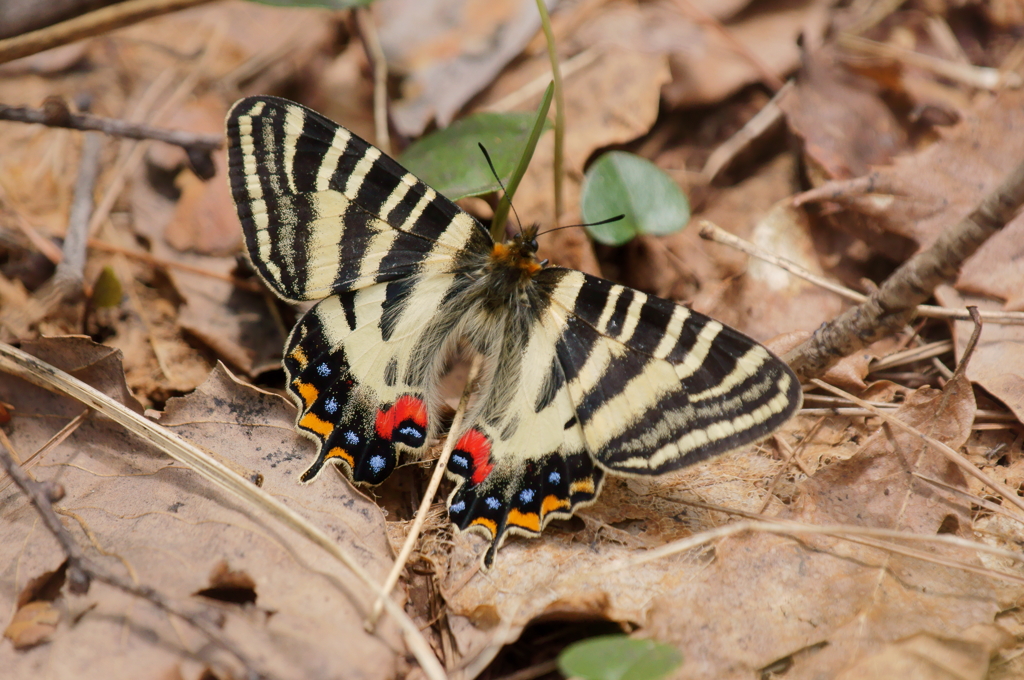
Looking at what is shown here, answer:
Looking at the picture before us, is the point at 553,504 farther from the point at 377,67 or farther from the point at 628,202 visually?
the point at 377,67

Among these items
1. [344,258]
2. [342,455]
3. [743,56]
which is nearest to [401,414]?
[342,455]

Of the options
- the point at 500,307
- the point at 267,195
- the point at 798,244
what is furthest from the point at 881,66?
the point at 267,195

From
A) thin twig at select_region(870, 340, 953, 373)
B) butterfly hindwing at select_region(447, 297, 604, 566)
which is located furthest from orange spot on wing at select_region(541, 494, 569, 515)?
thin twig at select_region(870, 340, 953, 373)

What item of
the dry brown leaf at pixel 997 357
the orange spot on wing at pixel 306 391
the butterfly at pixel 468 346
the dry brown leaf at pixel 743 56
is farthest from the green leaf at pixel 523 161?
the dry brown leaf at pixel 997 357

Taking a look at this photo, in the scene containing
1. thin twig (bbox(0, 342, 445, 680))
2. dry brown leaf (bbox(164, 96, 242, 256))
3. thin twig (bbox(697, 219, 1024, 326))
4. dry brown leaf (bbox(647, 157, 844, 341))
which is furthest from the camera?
dry brown leaf (bbox(164, 96, 242, 256))

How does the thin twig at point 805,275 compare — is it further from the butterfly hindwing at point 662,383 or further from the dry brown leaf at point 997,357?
the butterfly hindwing at point 662,383

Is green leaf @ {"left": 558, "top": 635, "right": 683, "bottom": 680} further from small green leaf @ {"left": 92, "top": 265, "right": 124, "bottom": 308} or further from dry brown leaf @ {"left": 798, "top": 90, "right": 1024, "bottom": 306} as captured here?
small green leaf @ {"left": 92, "top": 265, "right": 124, "bottom": 308}
